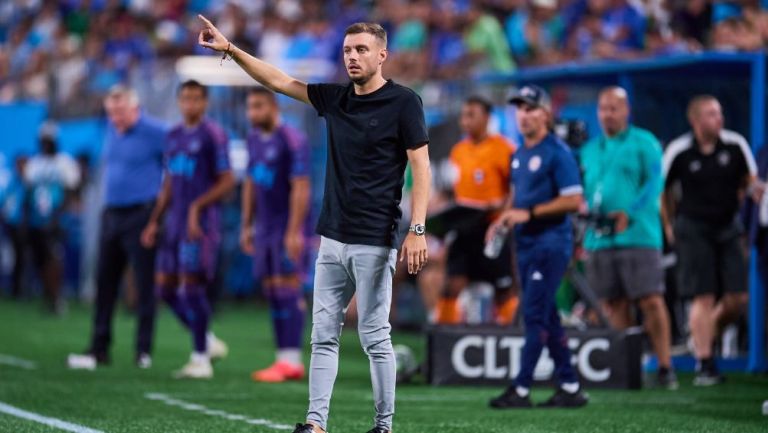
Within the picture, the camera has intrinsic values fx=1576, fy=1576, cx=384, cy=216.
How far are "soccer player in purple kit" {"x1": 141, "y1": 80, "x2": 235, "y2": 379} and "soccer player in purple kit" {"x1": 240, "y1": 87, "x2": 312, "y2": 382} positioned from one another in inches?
11.5

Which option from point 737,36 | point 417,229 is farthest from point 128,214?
point 417,229

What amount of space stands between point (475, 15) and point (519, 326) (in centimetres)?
920

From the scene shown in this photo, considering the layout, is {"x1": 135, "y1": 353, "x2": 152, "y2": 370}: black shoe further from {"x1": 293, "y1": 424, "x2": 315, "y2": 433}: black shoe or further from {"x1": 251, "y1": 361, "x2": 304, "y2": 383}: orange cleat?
{"x1": 293, "y1": 424, "x2": 315, "y2": 433}: black shoe

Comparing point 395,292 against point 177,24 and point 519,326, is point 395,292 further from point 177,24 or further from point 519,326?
point 177,24

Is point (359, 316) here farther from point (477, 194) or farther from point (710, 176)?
point (477, 194)

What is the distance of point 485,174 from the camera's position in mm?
13844

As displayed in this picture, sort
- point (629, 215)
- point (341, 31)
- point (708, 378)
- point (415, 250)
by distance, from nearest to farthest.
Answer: point (415, 250)
point (629, 215)
point (708, 378)
point (341, 31)

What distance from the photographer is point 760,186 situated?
12305 millimetres

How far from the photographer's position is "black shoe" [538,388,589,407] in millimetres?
10375

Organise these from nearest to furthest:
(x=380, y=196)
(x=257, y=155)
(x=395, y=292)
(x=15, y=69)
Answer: (x=380, y=196), (x=257, y=155), (x=395, y=292), (x=15, y=69)

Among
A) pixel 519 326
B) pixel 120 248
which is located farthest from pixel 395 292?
pixel 519 326

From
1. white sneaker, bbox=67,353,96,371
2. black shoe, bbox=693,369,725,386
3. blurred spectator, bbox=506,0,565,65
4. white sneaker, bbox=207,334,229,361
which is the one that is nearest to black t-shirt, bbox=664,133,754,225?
black shoe, bbox=693,369,725,386

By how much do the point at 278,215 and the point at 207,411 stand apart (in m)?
2.97

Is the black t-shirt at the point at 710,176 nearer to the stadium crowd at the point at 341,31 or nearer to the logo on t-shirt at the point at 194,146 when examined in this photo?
the stadium crowd at the point at 341,31
